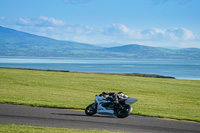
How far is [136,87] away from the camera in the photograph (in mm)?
33594

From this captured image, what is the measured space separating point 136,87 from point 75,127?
2238 centimetres

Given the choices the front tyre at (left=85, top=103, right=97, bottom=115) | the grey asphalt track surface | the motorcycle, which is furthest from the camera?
the front tyre at (left=85, top=103, right=97, bottom=115)

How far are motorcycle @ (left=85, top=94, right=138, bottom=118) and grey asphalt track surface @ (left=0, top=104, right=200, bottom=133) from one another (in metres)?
0.27

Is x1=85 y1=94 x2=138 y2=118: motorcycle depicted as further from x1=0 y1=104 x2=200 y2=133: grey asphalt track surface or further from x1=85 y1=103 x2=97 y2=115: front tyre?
x1=0 y1=104 x2=200 y2=133: grey asphalt track surface

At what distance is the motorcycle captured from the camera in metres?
13.9

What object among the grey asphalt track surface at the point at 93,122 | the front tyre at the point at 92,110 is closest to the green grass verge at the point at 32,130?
the grey asphalt track surface at the point at 93,122

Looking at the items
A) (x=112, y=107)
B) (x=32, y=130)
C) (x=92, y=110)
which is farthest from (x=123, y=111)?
(x=32, y=130)

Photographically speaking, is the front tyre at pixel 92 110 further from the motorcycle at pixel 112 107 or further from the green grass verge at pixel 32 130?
the green grass verge at pixel 32 130

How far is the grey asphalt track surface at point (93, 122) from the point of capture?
Answer: 11898mm

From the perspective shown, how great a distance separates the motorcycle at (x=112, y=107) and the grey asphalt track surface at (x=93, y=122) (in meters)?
0.27

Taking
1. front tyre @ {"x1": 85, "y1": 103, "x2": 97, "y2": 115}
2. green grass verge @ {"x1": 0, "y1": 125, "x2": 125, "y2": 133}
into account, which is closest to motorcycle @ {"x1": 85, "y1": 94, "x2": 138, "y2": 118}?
front tyre @ {"x1": 85, "y1": 103, "x2": 97, "y2": 115}

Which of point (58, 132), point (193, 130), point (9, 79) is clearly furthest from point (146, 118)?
point (9, 79)

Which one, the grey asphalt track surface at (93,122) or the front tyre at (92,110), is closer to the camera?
the grey asphalt track surface at (93,122)

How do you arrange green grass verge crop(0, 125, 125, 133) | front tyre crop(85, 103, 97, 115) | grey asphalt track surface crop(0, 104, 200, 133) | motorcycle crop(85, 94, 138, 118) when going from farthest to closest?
front tyre crop(85, 103, 97, 115), motorcycle crop(85, 94, 138, 118), grey asphalt track surface crop(0, 104, 200, 133), green grass verge crop(0, 125, 125, 133)
